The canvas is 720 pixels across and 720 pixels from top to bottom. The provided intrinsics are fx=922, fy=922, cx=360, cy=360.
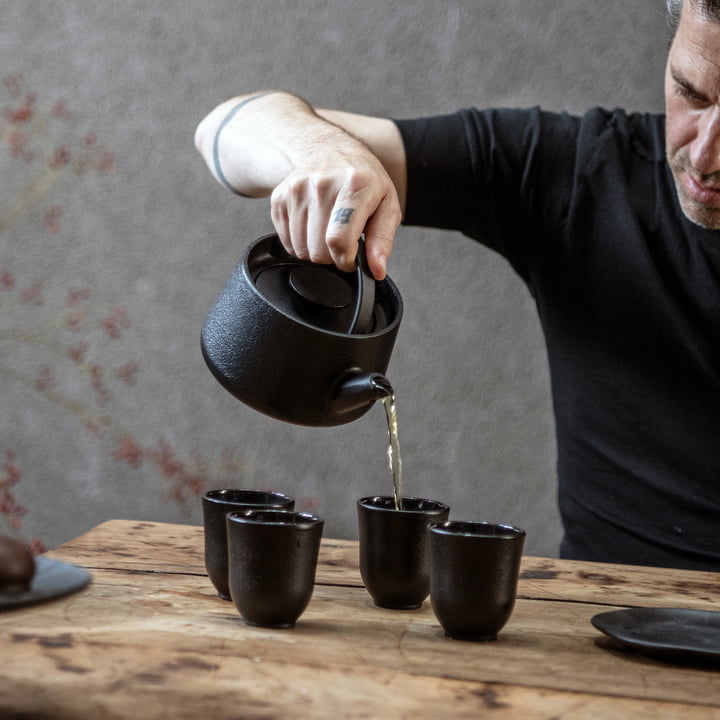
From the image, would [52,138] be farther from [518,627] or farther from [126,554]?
[518,627]

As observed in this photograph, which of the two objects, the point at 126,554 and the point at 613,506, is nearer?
the point at 126,554

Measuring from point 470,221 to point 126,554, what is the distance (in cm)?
88

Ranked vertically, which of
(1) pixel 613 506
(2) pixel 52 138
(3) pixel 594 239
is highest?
(2) pixel 52 138

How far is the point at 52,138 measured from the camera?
219 centimetres

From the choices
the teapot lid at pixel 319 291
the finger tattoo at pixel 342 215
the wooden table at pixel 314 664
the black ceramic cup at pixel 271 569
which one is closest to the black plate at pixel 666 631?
the wooden table at pixel 314 664

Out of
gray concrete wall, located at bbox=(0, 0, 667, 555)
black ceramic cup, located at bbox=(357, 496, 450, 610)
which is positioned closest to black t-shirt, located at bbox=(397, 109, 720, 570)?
gray concrete wall, located at bbox=(0, 0, 667, 555)

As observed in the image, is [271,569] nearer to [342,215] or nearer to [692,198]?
[342,215]

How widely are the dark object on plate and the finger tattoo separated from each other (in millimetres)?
515

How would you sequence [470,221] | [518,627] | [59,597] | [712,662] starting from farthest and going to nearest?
[470,221] < [518,627] < [712,662] < [59,597]

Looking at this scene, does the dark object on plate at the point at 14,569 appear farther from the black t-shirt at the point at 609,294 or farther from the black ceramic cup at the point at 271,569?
the black t-shirt at the point at 609,294

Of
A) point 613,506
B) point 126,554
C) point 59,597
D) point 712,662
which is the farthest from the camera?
point 613,506

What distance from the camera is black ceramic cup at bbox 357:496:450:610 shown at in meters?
0.96

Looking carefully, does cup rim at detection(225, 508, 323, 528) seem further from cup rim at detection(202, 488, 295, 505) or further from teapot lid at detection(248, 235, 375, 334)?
teapot lid at detection(248, 235, 375, 334)

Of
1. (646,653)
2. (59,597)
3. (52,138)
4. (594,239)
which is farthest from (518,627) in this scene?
(52,138)
